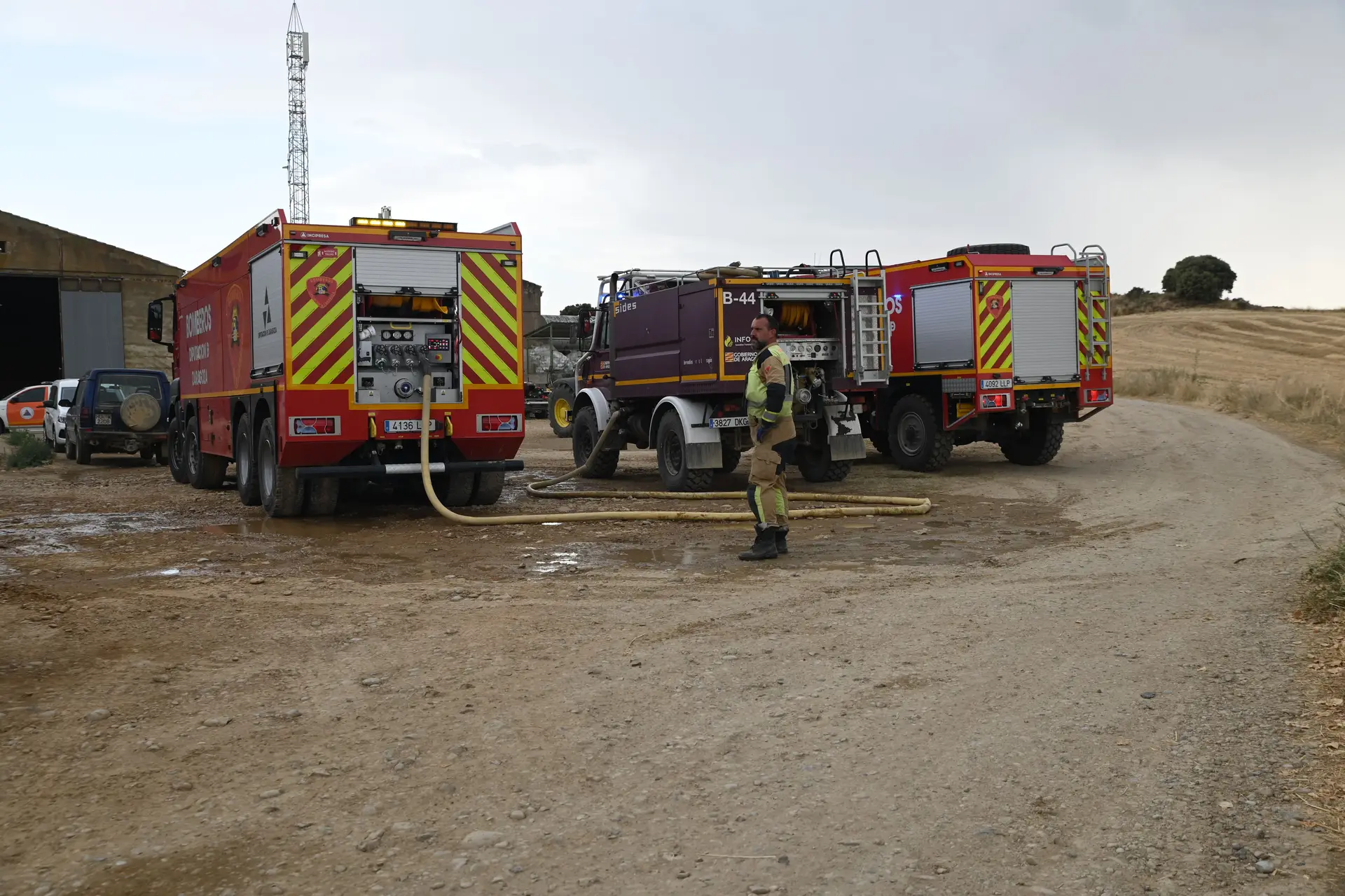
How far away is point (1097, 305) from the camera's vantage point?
16.9m

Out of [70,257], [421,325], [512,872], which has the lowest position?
[512,872]

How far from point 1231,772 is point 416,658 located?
377cm

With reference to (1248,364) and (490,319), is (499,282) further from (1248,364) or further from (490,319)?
(1248,364)

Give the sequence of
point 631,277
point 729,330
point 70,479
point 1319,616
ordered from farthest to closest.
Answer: point 70,479
point 631,277
point 729,330
point 1319,616

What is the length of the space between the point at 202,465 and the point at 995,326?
10.5 m


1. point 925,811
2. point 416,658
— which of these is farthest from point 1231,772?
point 416,658

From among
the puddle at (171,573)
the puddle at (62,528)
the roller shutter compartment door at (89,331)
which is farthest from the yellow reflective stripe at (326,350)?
the roller shutter compartment door at (89,331)

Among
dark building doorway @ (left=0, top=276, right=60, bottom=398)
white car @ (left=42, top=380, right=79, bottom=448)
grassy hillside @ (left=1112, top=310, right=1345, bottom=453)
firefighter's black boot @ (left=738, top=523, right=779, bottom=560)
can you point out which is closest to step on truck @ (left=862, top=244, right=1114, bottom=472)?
grassy hillside @ (left=1112, top=310, right=1345, bottom=453)

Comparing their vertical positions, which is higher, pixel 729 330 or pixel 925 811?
pixel 729 330

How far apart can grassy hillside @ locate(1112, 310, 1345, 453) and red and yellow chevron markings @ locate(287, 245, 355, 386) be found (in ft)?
45.9

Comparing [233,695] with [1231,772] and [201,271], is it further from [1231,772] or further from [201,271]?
[201,271]

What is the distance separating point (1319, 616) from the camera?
6348mm

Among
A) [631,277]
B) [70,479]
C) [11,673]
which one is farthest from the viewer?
[70,479]

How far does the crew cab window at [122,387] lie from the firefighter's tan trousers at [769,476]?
50.1 feet
